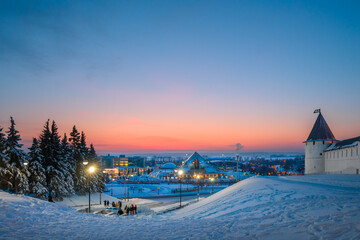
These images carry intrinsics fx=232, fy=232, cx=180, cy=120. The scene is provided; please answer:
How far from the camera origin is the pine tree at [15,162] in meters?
24.1

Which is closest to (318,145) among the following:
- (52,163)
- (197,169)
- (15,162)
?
(52,163)

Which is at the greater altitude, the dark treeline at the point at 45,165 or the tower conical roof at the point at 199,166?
the dark treeline at the point at 45,165

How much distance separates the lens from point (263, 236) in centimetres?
732

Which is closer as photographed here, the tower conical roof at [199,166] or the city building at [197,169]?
the city building at [197,169]

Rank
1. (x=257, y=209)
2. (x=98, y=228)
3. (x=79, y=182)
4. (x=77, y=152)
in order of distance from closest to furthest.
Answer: (x=98, y=228), (x=257, y=209), (x=79, y=182), (x=77, y=152)

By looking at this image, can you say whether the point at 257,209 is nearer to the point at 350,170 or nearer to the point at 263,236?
the point at 263,236

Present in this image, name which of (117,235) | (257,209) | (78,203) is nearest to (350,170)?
(257,209)

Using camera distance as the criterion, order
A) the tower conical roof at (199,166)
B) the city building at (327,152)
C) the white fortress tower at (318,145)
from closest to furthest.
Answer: the city building at (327,152) < the white fortress tower at (318,145) < the tower conical roof at (199,166)

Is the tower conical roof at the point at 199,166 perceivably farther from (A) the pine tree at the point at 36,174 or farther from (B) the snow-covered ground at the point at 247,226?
(B) the snow-covered ground at the point at 247,226

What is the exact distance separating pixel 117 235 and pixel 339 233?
6.92 metres

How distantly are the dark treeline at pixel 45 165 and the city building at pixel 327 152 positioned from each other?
96.1ft

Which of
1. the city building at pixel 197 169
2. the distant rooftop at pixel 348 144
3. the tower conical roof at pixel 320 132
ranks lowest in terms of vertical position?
the city building at pixel 197 169

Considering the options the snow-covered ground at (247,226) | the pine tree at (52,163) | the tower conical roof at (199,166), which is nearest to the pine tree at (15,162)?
the pine tree at (52,163)

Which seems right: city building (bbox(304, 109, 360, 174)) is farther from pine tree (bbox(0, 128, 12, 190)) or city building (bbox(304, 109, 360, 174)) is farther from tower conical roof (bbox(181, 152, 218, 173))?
tower conical roof (bbox(181, 152, 218, 173))
